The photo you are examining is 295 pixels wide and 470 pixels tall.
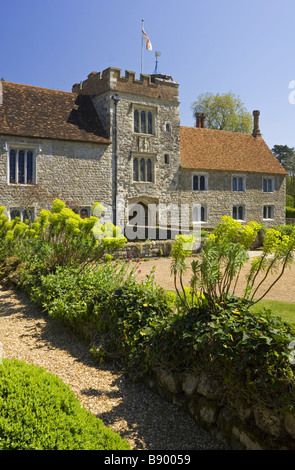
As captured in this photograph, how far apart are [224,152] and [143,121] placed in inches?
291

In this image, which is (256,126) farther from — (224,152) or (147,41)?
(147,41)

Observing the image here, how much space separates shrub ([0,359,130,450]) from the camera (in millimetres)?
3162

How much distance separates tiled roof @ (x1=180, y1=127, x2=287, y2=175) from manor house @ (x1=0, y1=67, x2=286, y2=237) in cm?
9

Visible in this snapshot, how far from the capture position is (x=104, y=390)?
4.94 metres

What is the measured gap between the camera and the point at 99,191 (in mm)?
21266

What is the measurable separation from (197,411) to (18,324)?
4.07 m

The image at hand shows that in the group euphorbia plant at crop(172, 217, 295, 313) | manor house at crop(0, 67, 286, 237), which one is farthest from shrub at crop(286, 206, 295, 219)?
euphorbia plant at crop(172, 217, 295, 313)

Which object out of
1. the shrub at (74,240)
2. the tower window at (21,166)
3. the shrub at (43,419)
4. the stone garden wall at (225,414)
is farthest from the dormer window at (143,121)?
the shrub at (43,419)

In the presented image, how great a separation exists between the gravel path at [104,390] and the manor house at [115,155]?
42.2ft

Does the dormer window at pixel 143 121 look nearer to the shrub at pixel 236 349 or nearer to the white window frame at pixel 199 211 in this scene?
the white window frame at pixel 199 211

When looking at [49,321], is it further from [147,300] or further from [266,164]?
[266,164]

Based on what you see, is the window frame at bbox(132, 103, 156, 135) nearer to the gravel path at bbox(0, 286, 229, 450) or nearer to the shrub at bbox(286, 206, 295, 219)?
the gravel path at bbox(0, 286, 229, 450)

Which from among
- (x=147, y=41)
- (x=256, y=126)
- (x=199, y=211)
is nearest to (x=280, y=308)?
(x=199, y=211)

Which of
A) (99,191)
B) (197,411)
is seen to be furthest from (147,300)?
(99,191)
